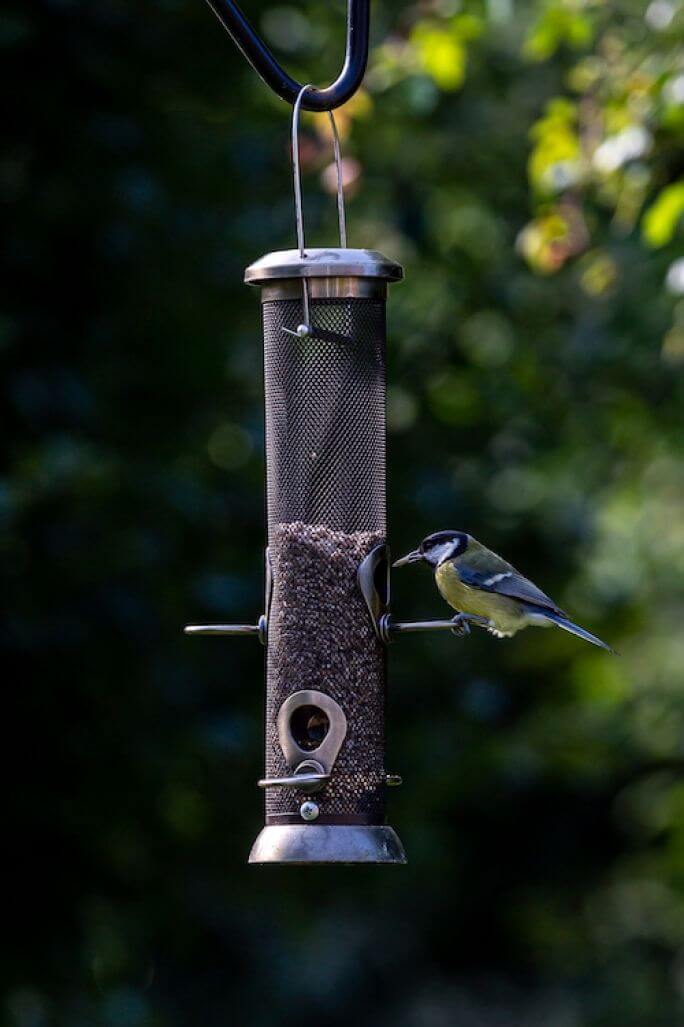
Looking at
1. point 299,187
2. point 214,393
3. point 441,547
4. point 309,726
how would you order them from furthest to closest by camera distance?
point 214,393 → point 441,547 → point 309,726 → point 299,187

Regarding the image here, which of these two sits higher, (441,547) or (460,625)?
(441,547)

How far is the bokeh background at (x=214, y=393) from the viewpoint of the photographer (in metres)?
10.6

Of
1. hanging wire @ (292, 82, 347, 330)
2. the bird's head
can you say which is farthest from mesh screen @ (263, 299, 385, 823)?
the bird's head

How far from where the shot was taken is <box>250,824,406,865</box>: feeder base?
19.1 feet

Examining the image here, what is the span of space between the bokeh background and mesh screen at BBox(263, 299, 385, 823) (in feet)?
8.62

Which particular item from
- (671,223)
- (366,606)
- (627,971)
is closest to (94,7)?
(671,223)

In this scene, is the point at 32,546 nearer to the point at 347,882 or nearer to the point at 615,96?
the point at 615,96

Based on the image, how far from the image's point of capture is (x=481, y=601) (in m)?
7.06

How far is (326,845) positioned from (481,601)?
1442mm

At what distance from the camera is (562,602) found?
13.3 m

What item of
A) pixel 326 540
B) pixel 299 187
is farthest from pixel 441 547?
pixel 299 187

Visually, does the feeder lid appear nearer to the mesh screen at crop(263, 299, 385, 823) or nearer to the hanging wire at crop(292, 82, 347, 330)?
the hanging wire at crop(292, 82, 347, 330)

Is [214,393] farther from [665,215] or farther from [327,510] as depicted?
[327,510]

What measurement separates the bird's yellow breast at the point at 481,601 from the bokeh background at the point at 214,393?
7.17 ft
